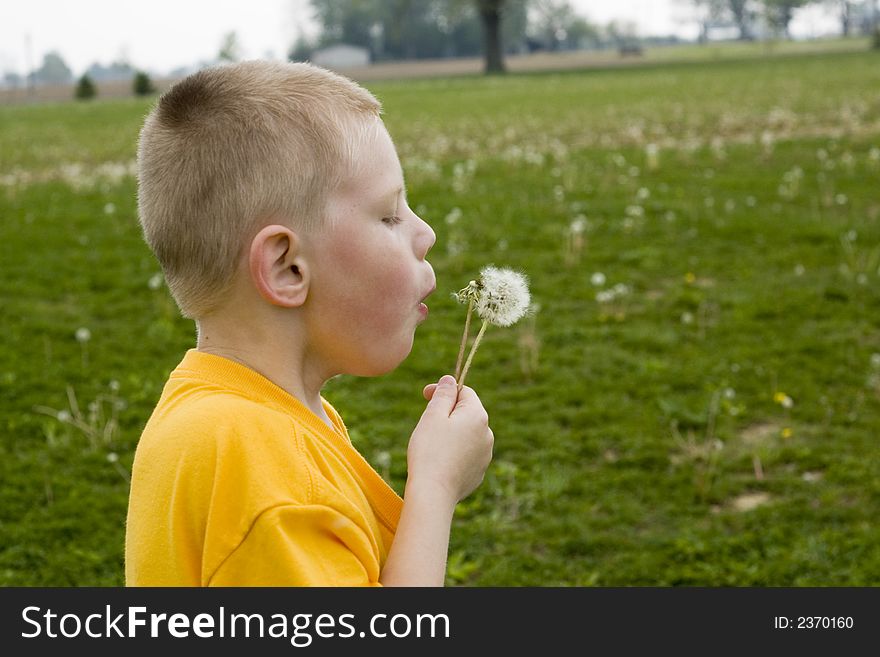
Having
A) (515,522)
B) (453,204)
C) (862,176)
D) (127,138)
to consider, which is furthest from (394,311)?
(127,138)

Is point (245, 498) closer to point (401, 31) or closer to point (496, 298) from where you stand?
point (496, 298)

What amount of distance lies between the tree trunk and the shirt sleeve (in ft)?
196

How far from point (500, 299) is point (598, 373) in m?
4.14

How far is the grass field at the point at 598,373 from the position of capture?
4227 mm

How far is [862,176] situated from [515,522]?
7.60 meters

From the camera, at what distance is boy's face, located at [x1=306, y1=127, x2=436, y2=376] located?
169cm

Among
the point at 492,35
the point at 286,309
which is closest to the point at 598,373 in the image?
the point at 286,309

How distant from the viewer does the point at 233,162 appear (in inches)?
64.7

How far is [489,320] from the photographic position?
76.0 inches

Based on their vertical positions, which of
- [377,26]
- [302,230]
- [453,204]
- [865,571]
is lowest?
[865,571]

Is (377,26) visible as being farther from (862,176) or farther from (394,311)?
(394,311)

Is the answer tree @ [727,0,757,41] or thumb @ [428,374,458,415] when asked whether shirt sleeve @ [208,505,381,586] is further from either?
tree @ [727,0,757,41]

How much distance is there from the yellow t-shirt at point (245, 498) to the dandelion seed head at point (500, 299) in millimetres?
433

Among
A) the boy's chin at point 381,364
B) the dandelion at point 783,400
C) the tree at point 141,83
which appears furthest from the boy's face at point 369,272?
the tree at point 141,83
